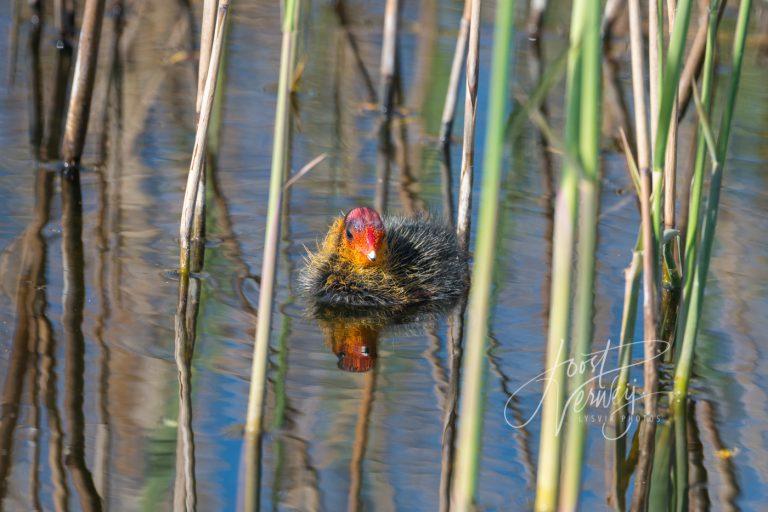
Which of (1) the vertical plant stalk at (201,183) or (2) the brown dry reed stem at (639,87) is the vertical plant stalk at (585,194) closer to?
(2) the brown dry reed stem at (639,87)

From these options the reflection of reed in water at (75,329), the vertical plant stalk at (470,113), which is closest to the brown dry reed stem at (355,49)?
the reflection of reed in water at (75,329)

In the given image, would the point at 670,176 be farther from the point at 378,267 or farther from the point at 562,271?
the point at 562,271

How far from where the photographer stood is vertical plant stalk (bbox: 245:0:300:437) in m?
2.94

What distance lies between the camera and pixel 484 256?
2.45 m

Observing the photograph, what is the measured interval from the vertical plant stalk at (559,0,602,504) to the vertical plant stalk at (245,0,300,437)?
83 cm

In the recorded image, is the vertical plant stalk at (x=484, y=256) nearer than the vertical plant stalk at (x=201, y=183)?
Yes

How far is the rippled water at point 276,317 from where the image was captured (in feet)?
11.2

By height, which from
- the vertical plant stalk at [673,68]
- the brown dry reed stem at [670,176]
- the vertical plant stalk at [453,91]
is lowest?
the brown dry reed stem at [670,176]

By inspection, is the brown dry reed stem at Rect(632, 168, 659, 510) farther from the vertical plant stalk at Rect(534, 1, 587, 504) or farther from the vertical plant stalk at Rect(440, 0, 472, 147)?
the vertical plant stalk at Rect(440, 0, 472, 147)

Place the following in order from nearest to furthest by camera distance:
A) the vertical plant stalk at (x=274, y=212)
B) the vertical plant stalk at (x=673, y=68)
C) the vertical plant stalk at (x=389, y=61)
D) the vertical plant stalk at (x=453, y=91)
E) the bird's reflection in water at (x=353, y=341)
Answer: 1. the vertical plant stalk at (x=274, y=212)
2. the vertical plant stalk at (x=673, y=68)
3. the bird's reflection in water at (x=353, y=341)
4. the vertical plant stalk at (x=453, y=91)
5. the vertical plant stalk at (x=389, y=61)

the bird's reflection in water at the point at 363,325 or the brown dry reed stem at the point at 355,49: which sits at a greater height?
the brown dry reed stem at the point at 355,49

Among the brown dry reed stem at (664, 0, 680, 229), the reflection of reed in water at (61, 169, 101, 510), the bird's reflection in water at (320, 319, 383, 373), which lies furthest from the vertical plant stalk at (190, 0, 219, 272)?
the brown dry reed stem at (664, 0, 680, 229)

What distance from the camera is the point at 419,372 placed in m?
4.16

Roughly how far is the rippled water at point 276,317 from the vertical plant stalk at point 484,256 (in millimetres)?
784
